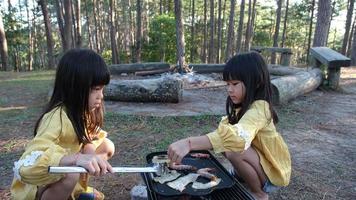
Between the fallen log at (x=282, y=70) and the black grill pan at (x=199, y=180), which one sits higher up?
the black grill pan at (x=199, y=180)

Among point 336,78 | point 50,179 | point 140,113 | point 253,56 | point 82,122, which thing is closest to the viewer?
point 50,179

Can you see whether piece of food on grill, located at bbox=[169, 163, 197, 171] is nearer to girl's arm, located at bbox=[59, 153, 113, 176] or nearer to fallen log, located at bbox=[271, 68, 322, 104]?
girl's arm, located at bbox=[59, 153, 113, 176]

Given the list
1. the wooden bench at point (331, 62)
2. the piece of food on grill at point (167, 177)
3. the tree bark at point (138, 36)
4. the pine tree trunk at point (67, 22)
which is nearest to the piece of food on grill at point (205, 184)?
the piece of food on grill at point (167, 177)

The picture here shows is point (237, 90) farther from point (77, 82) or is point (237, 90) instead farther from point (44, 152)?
point (44, 152)

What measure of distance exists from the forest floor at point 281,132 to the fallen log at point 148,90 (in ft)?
0.64

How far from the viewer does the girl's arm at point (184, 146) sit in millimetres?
1800

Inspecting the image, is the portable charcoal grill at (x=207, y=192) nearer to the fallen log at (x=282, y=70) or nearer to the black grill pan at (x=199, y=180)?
the black grill pan at (x=199, y=180)

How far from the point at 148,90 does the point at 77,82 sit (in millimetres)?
3705

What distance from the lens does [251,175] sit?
2164 millimetres

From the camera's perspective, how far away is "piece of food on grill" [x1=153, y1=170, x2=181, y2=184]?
1.90m

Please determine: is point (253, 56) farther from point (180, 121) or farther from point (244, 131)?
point (180, 121)

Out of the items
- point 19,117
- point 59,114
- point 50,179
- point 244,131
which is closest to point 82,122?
point 59,114

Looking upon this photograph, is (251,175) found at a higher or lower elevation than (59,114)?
lower

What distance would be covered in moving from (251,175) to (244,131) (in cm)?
42
